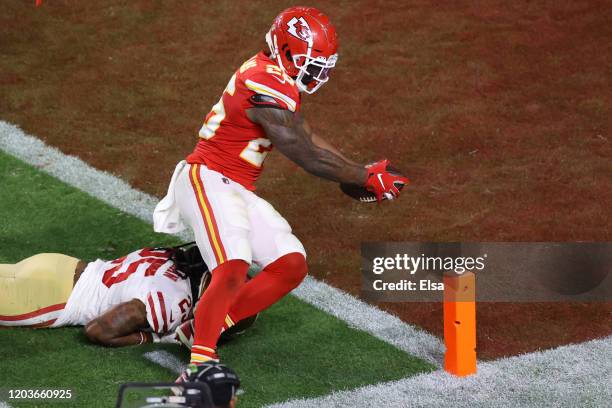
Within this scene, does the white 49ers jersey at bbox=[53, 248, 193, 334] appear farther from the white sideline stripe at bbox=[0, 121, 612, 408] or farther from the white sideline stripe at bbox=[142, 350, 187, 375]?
the white sideline stripe at bbox=[0, 121, 612, 408]

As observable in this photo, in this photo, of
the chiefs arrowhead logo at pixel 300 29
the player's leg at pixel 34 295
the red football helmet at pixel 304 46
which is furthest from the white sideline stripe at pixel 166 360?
the chiefs arrowhead logo at pixel 300 29

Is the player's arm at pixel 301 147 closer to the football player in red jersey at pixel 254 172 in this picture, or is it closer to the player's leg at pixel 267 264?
the football player in red jersey at pixel 254 172

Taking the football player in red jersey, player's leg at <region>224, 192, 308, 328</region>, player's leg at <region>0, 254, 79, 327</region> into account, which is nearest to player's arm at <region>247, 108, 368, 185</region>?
the football player in red jersey

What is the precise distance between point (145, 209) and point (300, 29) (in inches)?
94.6

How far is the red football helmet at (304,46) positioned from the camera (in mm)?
5336

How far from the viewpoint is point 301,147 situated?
5.35 meters

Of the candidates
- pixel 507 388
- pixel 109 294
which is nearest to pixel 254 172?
pixel 109 294

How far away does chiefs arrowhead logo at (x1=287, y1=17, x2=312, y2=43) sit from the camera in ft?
17.5

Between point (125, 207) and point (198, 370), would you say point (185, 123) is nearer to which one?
point (125, 207)

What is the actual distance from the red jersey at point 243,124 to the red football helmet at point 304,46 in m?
0.06

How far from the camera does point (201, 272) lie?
19.1 feet

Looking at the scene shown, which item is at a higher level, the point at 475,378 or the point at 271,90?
the point at 271,90

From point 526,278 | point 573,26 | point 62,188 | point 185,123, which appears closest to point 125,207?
point 62,188

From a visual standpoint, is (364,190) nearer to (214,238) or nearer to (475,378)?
(214,238)
